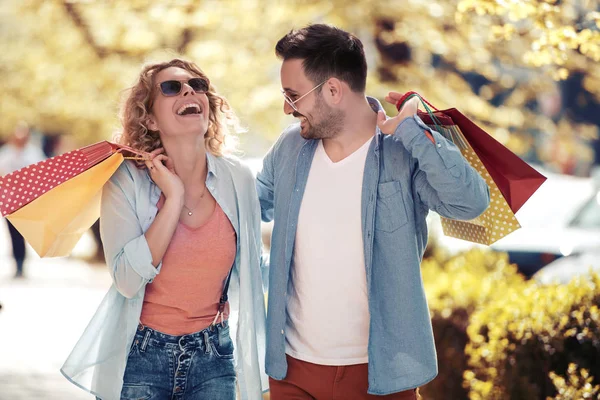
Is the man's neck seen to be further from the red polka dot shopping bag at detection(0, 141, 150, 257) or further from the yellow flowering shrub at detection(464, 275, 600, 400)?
the yellow flowering shrub at detection(464, 275, 600, 400)

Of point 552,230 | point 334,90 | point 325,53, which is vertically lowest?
point 552,230

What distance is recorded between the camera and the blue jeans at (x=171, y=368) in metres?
3.76

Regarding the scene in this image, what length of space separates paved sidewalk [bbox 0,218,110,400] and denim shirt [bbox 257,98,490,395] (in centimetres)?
418

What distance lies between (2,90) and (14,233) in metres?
4.87

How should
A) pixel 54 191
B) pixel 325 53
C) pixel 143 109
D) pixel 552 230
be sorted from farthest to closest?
pixel 552 230 < pixel 143 109 < pixel 325 53 < pixel 54 191

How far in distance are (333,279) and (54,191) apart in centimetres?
126

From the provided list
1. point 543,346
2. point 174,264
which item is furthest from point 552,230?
point 174,264

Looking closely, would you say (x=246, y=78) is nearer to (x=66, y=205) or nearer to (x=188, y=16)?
(x=188, y=16)

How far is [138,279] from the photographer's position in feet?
12.0

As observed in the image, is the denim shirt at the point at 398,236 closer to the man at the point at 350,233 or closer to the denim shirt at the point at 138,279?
the man at the point at 350,233

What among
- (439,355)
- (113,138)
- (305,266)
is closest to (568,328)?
(439,355)

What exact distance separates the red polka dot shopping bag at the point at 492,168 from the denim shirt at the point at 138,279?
891 mm

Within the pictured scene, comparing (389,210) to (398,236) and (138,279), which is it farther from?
(138,279)

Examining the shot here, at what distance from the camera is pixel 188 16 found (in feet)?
39.5
